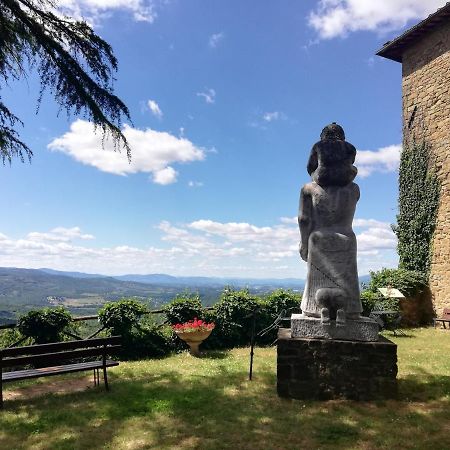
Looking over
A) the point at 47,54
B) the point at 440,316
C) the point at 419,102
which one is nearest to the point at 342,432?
the point at 47,54

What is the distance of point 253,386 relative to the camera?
6.68 m

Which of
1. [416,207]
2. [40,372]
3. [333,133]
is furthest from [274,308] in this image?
[416,207]

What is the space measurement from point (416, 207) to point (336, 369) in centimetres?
1273

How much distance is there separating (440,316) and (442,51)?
32.5 ft

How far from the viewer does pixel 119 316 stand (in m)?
9.95

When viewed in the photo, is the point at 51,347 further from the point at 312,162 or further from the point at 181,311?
the point at 312,162

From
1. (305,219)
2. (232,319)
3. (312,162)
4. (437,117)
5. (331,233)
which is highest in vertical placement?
(437,117)

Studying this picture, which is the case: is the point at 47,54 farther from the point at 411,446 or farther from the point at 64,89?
the point at 411,446

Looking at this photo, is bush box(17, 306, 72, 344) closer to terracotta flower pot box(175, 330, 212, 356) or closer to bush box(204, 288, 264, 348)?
terracotta flower pot box(175, 330, 212, 356)

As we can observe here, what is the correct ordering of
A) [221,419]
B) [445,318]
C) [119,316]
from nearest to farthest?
1. [221,419]
2. [119,316]
3. [445,318]

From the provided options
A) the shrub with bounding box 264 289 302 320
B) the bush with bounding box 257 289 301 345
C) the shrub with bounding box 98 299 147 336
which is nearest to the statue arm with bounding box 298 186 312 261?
the shrub with bounding box 98 299 147 336

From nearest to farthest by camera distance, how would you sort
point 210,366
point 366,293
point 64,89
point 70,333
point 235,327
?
1. point 64,89
2. point 210,366
3. point 70,333
4. point 235,327
5. point 366,293

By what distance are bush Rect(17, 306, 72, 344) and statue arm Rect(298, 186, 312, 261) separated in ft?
20.8

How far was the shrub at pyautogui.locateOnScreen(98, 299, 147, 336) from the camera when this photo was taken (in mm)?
9945
